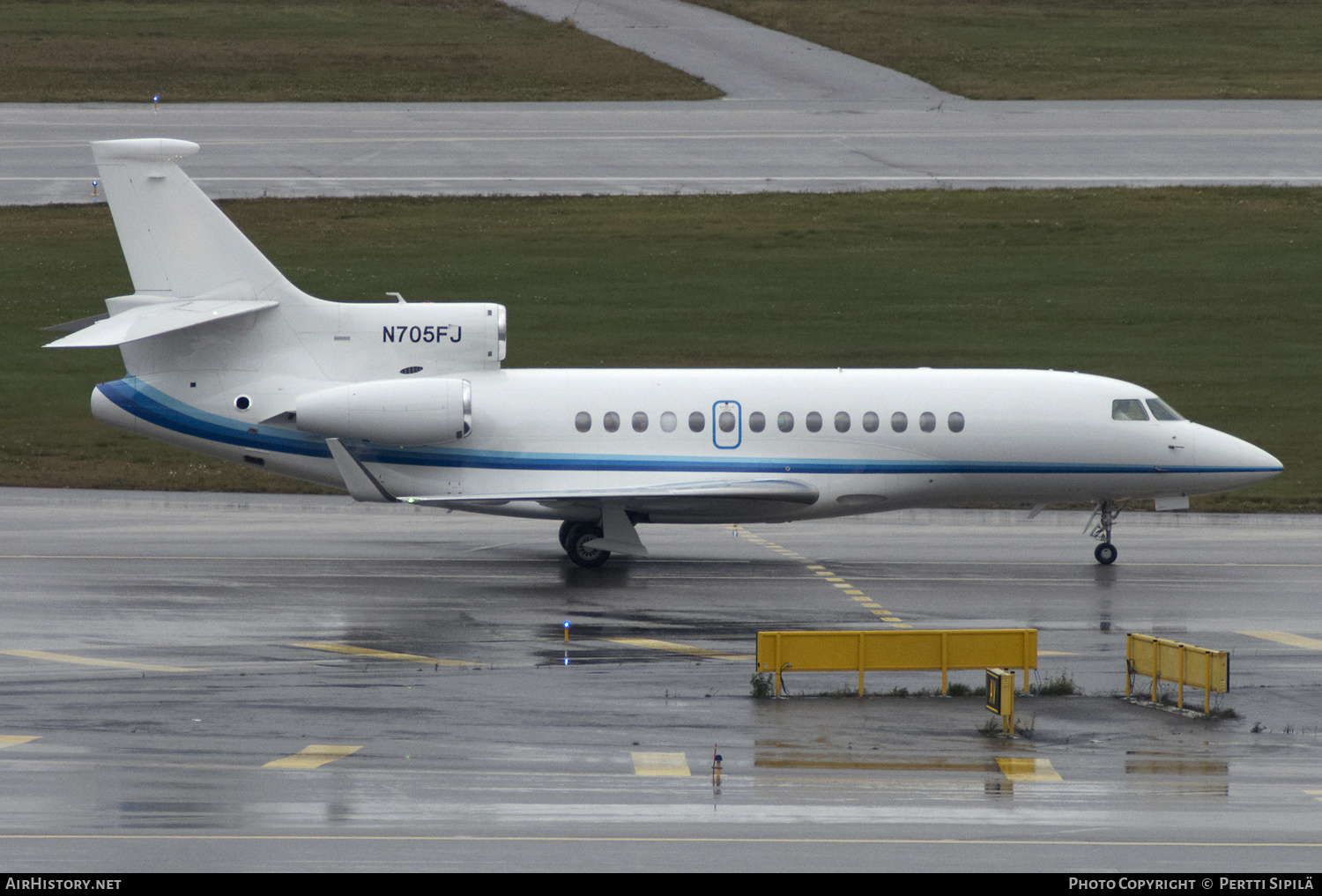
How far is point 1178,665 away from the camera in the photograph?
1808 centimetres

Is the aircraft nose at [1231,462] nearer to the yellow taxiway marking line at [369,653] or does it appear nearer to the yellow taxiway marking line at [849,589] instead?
the yellow taxiway marking line at [849,589]

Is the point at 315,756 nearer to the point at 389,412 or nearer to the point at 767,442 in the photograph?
the point at 389,412

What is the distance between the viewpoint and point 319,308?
2733 cm

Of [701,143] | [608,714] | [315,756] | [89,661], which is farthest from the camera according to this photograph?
[701,143]

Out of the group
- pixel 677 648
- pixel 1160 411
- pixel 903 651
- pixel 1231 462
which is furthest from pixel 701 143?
pixel 903 651

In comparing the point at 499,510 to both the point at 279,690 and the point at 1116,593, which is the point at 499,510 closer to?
the point at 279,690

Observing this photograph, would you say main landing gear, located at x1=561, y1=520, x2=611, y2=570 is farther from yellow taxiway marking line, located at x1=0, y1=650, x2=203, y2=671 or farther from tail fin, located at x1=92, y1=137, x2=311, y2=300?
yellow taxiway marking line, located at x1=0, y1=650, x2=203, y2=671

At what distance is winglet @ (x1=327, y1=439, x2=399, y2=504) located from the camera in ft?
83.3

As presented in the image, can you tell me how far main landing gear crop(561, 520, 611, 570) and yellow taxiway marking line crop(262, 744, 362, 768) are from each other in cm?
1099

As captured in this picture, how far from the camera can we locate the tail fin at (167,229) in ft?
88.2

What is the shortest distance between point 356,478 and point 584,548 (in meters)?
4.09

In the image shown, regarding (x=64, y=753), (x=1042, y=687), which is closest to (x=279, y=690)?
(x=64, y=753)
